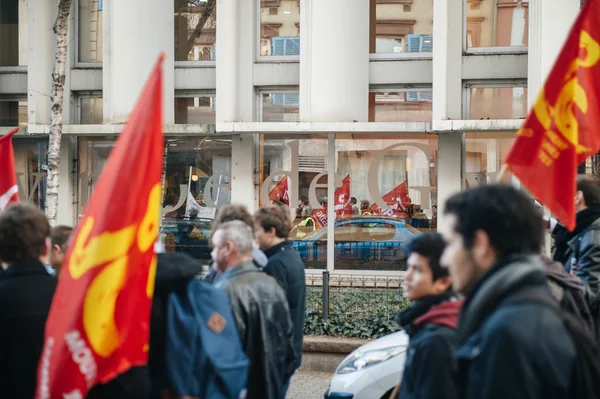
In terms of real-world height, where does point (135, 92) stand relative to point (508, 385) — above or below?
above

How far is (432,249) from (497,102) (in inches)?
525

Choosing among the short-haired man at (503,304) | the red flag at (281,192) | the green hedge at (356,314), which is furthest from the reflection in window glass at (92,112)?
the short-haired man at (503,304)

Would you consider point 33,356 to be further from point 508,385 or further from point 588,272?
point 588,272

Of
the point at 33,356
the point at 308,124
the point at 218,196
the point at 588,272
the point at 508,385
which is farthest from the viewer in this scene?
the point at 218,196

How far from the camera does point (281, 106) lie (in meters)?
18.3

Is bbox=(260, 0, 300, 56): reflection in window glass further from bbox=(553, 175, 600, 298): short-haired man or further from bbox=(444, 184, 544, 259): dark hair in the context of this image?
bbox=(444, 184, 544, 259): dark hair

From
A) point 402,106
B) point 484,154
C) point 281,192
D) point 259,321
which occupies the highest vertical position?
point 402,106

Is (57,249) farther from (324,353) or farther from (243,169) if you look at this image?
(243,169)

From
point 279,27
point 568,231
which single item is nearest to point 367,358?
point 568,231

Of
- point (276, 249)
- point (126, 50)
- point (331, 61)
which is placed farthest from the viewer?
point (126, 50)

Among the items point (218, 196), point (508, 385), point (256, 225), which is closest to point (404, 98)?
point (218, 196)

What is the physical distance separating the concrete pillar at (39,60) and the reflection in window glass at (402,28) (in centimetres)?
633

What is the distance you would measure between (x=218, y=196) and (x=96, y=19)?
14.6 feet

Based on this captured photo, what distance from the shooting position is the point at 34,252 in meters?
4.68
